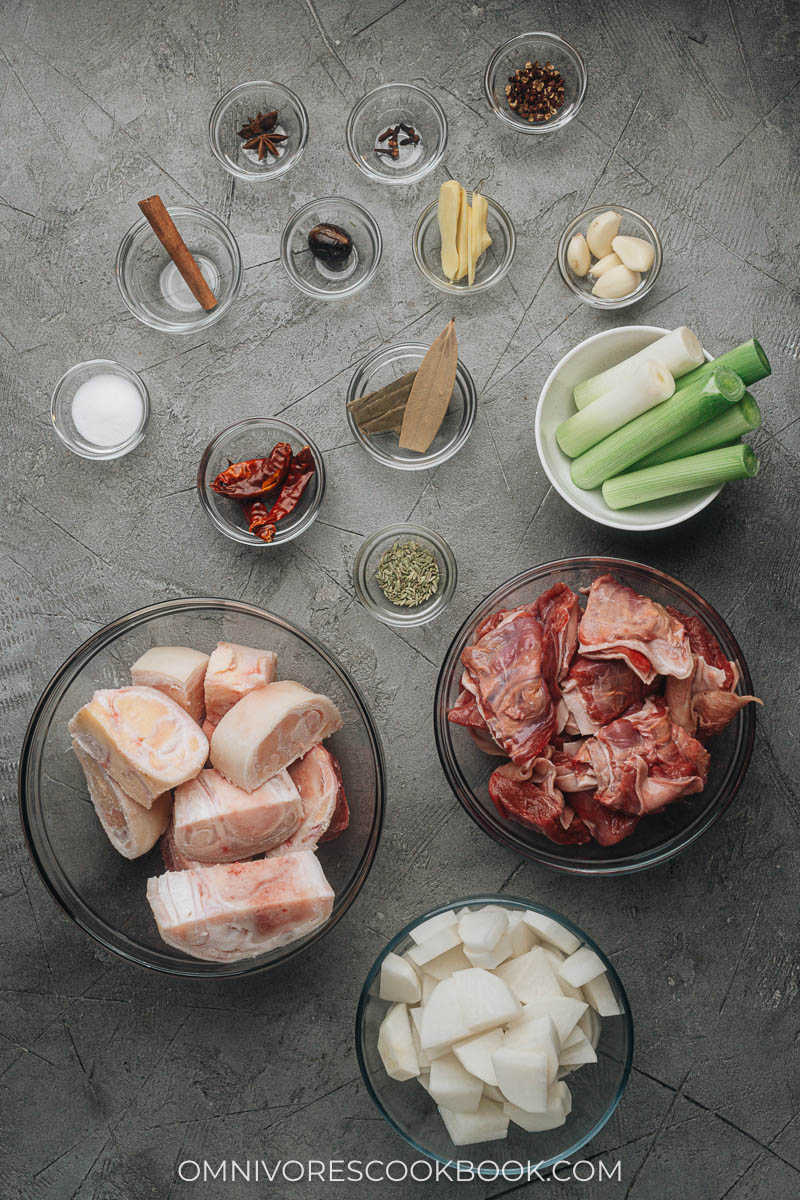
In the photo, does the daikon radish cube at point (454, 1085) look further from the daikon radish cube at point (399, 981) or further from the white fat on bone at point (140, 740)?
the white fat on bone at point (140, 740)

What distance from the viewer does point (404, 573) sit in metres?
2.05

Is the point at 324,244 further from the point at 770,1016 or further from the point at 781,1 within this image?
the point at 770,1016

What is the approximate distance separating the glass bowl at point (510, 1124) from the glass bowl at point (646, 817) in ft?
0.53

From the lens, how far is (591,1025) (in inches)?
71.9

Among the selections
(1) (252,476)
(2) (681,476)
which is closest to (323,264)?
(1) (252,476)

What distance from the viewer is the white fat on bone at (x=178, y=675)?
1756mm

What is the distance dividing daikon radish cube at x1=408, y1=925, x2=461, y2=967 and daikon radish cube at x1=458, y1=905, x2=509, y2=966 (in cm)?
2

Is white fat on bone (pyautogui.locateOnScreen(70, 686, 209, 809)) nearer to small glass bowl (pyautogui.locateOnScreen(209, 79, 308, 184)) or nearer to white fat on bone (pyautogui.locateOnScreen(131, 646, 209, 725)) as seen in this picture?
white fat on bone (pyautogui.locateOnScreen(131, 646, 209, 725))

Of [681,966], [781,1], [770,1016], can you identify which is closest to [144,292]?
[781,1]

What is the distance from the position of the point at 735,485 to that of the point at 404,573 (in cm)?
90

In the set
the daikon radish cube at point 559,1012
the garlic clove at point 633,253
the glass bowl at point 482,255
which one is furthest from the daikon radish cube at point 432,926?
the garlic clove at point 633,253

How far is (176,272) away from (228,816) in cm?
143

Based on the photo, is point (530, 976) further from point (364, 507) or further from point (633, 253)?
point (633, 253)

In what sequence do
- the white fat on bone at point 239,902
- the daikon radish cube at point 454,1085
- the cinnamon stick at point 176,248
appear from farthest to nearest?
the cinnamon stick at point 176,248 → the daikon radish cube at point 454,1085 → the white fat on bone at point 239,902
